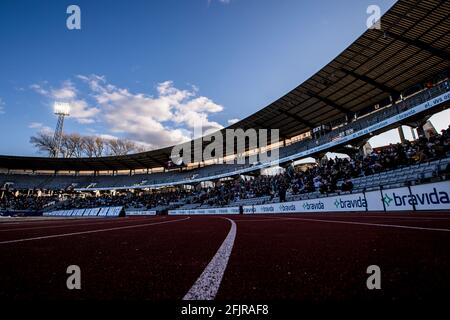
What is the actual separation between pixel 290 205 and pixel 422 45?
16002 mm

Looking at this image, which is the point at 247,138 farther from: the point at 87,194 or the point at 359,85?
the point at 87,194

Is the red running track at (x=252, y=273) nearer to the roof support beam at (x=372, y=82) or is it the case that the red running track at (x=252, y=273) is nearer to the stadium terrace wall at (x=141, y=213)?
the roof support beam at (x=372, y=82)

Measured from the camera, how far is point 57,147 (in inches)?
2092

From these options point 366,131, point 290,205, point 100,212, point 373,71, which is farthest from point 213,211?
point 373,71

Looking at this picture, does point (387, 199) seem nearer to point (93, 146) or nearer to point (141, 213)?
point (141, 213)

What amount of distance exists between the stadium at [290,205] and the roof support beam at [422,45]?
10 centimetres

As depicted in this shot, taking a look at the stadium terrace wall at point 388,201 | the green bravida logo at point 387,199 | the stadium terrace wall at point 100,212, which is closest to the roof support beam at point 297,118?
the stadium terrace wall at point 388,201

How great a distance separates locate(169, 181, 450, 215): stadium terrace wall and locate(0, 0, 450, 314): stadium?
6 centimetres

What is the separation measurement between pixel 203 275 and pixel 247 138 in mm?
34695

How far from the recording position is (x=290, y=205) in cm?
1792

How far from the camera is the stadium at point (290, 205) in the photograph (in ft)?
5.40

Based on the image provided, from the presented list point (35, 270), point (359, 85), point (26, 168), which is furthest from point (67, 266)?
point (26, 168)

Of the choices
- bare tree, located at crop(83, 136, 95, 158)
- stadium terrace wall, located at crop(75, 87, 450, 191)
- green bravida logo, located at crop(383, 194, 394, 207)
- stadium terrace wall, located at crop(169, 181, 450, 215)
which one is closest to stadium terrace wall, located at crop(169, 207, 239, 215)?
stadium terrace wall, located at crop(169, 181, 450, 215)

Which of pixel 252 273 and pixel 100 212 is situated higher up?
pixel 252 273
